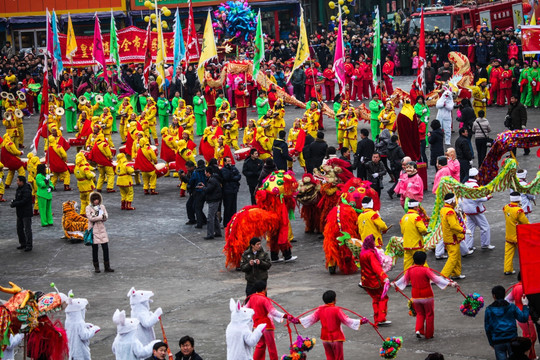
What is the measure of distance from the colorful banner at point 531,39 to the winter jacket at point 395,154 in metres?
3.45

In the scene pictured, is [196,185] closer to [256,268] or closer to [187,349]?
[256,268]

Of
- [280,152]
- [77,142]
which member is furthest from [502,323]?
[77,142]

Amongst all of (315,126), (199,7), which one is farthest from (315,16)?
(315,126)

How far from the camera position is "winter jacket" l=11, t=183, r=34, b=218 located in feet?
61.9

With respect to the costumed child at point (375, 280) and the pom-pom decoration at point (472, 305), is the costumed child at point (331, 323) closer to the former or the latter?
the pom-pom decoration at point (472, 305)

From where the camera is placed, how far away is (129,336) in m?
11.1

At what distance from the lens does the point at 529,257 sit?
414 inches

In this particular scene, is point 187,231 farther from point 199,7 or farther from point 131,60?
point 199,7

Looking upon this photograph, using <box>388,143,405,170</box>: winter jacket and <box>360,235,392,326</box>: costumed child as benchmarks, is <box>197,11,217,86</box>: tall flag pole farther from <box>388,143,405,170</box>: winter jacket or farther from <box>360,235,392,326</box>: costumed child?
<box>360,235,392,326</box>: costumed child

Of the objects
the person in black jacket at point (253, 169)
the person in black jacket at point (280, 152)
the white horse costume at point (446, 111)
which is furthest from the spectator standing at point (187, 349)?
the white horse costume at point (446, 111)

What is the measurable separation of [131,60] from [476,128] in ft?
50.9

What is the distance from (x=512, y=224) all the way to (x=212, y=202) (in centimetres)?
613

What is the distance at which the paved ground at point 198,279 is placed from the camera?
1300cm

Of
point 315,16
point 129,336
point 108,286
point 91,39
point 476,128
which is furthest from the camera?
point 315,16
